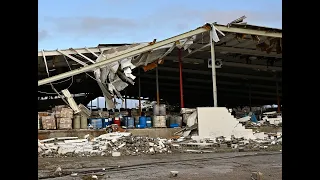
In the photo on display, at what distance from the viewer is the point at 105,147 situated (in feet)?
46.0

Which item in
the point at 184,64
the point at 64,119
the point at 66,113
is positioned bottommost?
the point at 64,119

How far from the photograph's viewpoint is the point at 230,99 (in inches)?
1470

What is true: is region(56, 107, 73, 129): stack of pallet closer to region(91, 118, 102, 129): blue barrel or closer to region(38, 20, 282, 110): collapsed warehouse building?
region(91, 118, 102, 129): blue barrel

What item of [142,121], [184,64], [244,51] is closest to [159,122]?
[142,121]

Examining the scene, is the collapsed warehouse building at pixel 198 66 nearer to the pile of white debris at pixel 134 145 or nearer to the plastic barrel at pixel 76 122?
the plastic barrel at pixel 76 122

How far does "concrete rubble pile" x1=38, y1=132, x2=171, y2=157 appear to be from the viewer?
43.9ft

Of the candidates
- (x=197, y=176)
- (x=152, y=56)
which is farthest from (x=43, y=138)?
(x=197, y=176)

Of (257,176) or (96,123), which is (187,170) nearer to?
(257,176)

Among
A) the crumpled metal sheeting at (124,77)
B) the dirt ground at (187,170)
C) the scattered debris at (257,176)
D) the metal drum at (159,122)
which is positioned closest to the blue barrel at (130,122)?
the metal drum at (159,122)

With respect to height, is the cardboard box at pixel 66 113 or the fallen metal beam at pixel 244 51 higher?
the fallen metal beam at pixel 244 51

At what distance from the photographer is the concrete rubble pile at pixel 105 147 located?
13384 mm

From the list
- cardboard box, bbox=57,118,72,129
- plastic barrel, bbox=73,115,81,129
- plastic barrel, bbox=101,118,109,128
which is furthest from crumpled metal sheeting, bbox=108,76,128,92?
cardboard box, bbox=57,118,72,129

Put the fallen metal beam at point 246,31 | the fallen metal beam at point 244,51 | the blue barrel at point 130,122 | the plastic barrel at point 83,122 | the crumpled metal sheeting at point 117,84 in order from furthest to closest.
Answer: the fallen metal beam at point 244,51
the blue barrel at point 130,122
the crumpled metal sheeting at point 117,84
the plastic barrel at point 83,122
the fallen metal beam at point 246,31
